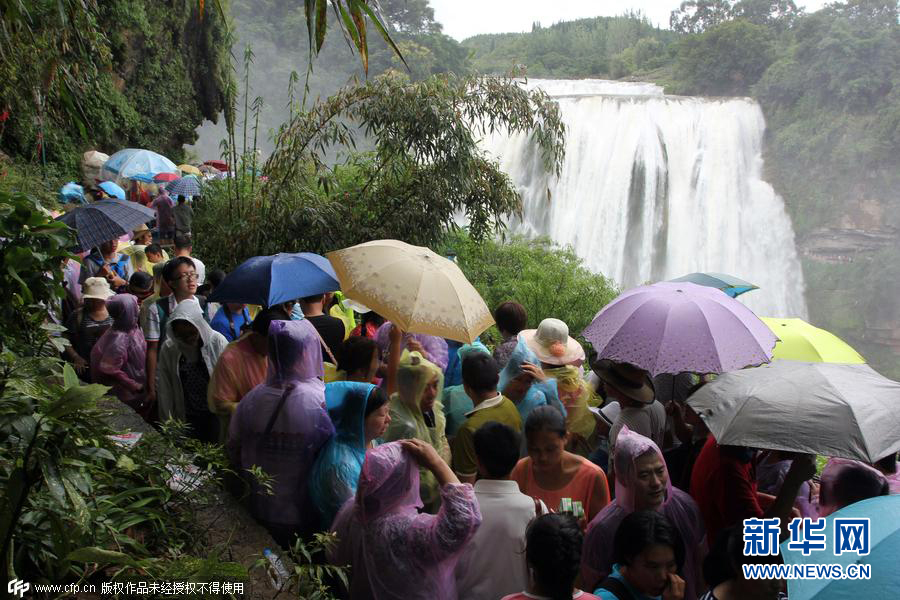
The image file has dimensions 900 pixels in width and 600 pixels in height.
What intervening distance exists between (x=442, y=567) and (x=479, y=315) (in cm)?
169

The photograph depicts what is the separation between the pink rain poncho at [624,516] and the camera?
2.84m

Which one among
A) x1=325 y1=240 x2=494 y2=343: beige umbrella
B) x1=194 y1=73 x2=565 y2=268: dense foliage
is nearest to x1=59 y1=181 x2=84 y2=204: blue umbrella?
x1=194 y1=73 x2=565 y2=268: dense foliage

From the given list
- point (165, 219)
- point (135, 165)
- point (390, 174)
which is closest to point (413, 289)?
point (390, 174)

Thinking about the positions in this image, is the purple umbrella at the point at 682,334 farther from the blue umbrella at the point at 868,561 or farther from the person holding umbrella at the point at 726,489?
the blue umbrella at the point at 868,561

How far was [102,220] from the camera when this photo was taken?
228 inches

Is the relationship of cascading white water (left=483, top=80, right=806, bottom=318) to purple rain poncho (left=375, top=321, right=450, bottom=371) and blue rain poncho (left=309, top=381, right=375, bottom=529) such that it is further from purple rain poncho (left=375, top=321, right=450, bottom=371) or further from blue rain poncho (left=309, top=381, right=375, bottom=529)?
blue rain poncho (left=309, top=381, right=375, bottom=529)

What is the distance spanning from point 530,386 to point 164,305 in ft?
8.01

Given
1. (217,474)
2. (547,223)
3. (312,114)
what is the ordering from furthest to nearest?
(547,223) → (312,114) → (217,474)

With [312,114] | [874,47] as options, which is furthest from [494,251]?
[874,47]

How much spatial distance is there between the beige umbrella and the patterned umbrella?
2.34 metres

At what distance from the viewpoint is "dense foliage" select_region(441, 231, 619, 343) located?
34.1 feet

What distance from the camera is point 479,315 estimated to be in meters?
4.04

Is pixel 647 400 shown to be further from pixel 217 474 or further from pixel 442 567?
pixel 217 474

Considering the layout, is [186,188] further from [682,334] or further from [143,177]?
[682,334]
